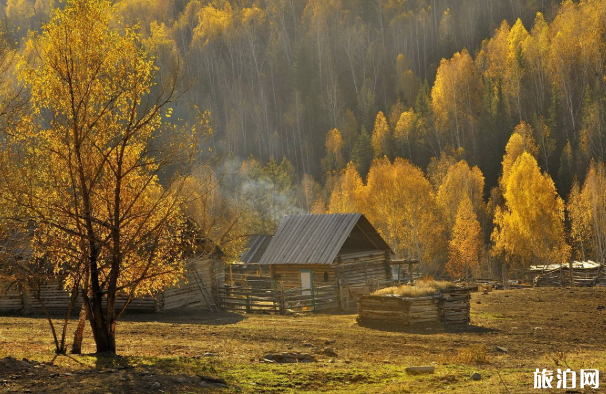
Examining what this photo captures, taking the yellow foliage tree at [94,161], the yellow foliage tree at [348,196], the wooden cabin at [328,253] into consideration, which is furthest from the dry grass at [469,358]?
the yellow foliage tree at [348,196]

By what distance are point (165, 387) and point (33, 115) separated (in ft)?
23.6

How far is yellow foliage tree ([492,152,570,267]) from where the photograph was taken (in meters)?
64.9

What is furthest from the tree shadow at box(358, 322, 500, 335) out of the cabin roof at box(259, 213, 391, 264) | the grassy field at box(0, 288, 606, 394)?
the cabin roof at box(259, 213, 391, 264)

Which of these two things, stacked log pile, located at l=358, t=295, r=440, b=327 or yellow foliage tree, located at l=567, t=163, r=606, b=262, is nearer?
stacked log pile, located at l=358, t=295, r=440, b=327

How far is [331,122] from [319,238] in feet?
310

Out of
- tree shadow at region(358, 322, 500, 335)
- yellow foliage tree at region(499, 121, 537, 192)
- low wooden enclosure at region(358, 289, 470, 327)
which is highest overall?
yellow foliage tree at region(499, 121, 537, 192)

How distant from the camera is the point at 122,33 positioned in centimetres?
1634

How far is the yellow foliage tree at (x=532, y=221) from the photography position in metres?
64.9

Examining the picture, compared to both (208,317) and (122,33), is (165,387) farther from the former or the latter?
(208,317)

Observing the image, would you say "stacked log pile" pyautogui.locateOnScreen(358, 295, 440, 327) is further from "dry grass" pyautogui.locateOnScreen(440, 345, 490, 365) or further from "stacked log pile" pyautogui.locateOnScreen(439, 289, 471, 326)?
"dry grass" pyautogui.locateOnScreen(440, 345, 490, 365)

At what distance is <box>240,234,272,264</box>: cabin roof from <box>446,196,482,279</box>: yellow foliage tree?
2534 centimetres

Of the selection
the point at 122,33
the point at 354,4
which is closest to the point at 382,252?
the point at 122,33

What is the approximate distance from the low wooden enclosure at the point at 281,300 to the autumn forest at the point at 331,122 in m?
4.16

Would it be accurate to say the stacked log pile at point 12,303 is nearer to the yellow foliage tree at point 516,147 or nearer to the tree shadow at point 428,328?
the tree shadow at point 428,328
